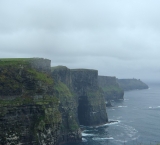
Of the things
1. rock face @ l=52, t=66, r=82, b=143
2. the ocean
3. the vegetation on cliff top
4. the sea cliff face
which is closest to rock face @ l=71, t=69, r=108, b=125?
the ocean

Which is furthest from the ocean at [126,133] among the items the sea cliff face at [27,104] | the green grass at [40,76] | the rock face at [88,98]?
the green grass at [40,76]

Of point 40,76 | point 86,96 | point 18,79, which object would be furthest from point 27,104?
point 86,96

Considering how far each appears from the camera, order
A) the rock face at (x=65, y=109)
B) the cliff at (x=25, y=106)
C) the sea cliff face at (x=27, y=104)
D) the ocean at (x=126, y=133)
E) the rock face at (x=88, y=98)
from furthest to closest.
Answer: the rock face at (x=88, y=98), the rock face at (x=65, y=109), the ocean at (x=126, y=133), the sea cliff face at (x=27, y=104), the cliff at (x=25, y=106)

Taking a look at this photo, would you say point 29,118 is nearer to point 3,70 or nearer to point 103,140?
point 3,70

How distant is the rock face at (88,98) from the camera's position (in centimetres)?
17512

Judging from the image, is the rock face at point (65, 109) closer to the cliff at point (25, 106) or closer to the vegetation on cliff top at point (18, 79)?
the cliff at point (25, 106)

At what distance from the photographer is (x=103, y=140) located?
138 metres

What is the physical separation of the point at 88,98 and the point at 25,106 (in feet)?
310

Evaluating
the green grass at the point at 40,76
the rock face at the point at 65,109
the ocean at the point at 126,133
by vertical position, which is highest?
the green grass at the point at 40,76

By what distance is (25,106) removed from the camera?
3408 inches

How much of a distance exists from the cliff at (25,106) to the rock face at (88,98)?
79509 mm

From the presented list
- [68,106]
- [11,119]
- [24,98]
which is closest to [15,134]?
[11,119]

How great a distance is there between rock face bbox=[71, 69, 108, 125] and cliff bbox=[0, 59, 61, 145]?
79.5m

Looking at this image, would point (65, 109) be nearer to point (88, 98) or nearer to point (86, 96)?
point (88, 98)
